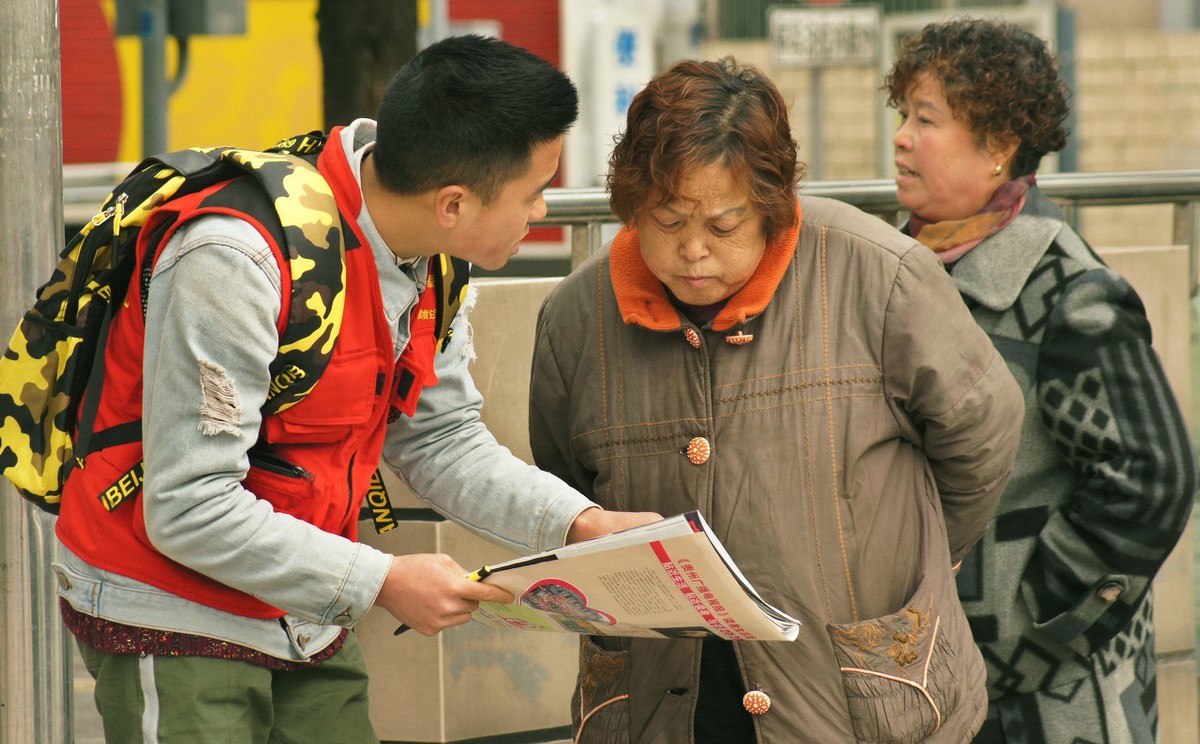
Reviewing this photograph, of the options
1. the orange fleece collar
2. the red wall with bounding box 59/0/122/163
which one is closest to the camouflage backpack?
the orange fleece collar

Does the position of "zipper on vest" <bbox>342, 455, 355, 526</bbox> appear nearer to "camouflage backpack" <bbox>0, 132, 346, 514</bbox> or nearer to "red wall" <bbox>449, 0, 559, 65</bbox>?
"camouflage backpack" <bbox>0, 132, 346, 514</bbox>

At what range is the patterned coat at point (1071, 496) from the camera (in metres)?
3.26

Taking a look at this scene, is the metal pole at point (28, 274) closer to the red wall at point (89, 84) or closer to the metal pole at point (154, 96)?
the metal pole at point (154, 96)

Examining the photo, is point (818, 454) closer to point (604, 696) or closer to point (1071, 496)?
point (604, 696)

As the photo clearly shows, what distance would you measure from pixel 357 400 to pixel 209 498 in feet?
0.98

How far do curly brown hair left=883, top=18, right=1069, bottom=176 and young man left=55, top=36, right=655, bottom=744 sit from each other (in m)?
1.28

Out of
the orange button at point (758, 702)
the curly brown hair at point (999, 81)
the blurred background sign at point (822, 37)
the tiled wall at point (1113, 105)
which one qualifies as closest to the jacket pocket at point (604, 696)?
the orange button at point (758, 702)

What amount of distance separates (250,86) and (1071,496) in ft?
43.4

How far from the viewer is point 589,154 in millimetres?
15438

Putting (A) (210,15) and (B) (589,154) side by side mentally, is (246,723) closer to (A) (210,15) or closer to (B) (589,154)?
(A) (210,15)

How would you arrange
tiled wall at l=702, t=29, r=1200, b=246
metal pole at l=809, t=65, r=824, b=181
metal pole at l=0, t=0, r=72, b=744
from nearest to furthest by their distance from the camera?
1. metal pole at l=0, t=0, r=72, b=744
2. metal pole at l=809, t=65, r=824, b=181
3. tiled wall at l=702, t=29, r=1200, b=246

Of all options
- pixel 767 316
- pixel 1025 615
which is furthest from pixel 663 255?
pixel 1025 615

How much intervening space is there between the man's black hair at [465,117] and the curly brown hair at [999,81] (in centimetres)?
130

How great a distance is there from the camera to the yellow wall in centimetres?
1528
